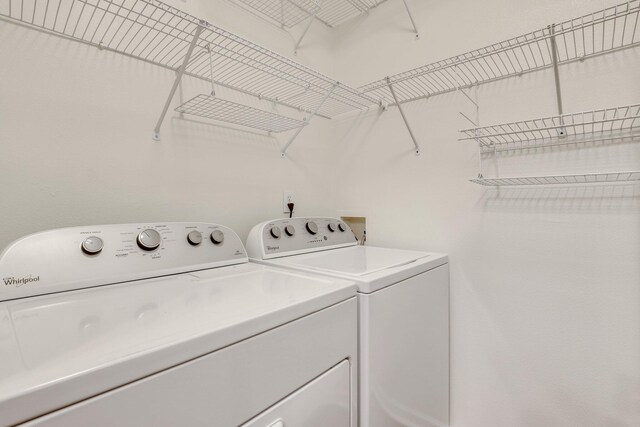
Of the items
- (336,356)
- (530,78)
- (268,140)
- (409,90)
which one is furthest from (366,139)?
(336,356)

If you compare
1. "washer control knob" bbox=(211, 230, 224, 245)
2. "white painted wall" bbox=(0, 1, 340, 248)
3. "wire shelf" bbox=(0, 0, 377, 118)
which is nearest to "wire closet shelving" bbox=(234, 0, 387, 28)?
"white painted wall" bbox=(0, 1, 340, 248)

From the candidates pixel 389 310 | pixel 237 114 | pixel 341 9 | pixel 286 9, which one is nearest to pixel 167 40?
pixel 237 114

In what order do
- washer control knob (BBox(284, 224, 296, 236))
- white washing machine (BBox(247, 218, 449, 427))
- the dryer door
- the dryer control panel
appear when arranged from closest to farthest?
the dryer door → white washing machine (BBox(247, 218, 449, 427)) → the dryer control panel → washer control knob (BBox(284, 224, 296, 236))

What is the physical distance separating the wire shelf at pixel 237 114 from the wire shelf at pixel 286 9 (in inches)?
22.8

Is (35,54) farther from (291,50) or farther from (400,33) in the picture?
(400,33)

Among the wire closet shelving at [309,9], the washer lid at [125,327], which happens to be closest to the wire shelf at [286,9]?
the wire closet shelving at [309,9]

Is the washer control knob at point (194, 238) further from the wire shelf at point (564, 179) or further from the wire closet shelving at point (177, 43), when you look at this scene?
the wire shelf at point (564, 179)

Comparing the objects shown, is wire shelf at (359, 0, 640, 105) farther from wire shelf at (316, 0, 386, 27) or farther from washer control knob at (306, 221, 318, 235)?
washer control knob at (306, 221, 318, 235)

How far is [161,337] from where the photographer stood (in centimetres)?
51

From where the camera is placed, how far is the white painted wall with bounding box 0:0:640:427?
961mm

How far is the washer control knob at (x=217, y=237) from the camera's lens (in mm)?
1122

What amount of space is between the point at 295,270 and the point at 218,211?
528 mm

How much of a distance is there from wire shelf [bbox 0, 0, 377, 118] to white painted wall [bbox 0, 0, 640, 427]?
0.19 feet

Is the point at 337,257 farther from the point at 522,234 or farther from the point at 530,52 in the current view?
the point at 530,52
